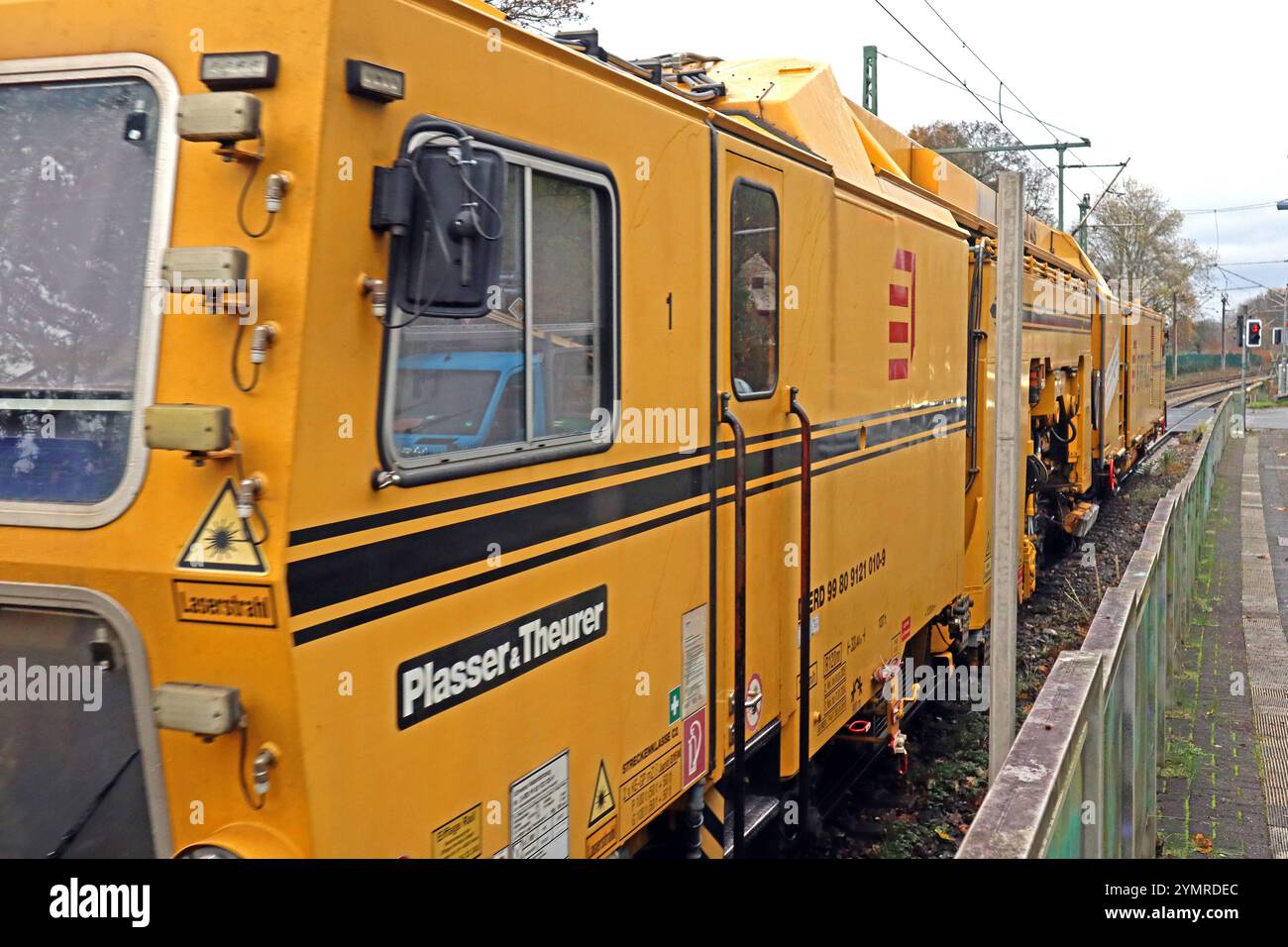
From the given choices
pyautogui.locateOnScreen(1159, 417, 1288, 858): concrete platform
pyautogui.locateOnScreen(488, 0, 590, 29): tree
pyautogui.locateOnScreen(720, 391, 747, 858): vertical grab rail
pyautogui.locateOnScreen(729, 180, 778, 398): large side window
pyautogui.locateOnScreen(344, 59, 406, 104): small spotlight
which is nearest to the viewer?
pyautogui.locateOnScreen(344, 59, 406, 104): small spotlight

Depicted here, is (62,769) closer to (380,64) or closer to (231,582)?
(231,582)

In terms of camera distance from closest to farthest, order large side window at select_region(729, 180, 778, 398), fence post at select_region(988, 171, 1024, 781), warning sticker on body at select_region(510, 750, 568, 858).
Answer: warning sticker on body at select_region(510, 750, 568, 858)
large side window at select_region(729, 180, 778, 398)
fence post at select_region(988, 171, 1024, 781)

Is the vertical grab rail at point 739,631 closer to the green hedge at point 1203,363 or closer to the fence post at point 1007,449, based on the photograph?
the fence post at point 1007,449

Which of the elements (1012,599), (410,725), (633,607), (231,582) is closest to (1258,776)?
(1012,599)

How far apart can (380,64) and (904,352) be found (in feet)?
15.2

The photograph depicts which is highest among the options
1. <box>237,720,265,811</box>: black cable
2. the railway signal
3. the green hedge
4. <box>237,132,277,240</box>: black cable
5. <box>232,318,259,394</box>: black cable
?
the green hedge

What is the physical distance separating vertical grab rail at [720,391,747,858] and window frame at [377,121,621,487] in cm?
82

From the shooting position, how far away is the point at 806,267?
16.9 ft

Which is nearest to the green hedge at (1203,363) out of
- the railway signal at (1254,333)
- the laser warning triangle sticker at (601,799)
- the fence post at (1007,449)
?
the railway signal at (1254,333)

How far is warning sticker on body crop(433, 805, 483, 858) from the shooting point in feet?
9.33

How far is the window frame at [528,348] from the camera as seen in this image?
2.68 meters

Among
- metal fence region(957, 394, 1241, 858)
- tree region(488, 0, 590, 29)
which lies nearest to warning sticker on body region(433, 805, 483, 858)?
metal fence region(957, 394, 1241, 858)

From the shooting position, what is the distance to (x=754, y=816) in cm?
489

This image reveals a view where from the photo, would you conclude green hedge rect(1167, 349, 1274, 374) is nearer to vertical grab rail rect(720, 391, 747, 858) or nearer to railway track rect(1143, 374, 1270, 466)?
railway track rect(1143, 374, 1270, 466)
